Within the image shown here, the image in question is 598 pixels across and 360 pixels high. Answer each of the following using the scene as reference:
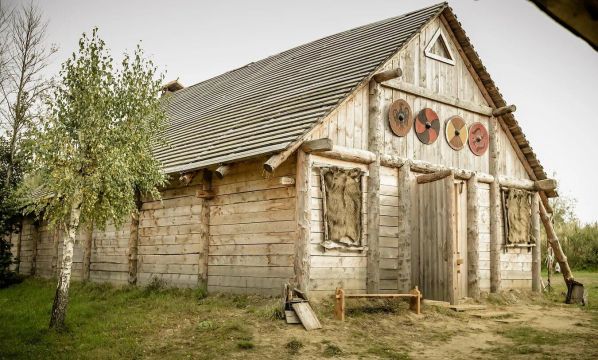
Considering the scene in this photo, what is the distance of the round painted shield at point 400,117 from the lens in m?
11.5

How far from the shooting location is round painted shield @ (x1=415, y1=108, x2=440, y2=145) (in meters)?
12.2

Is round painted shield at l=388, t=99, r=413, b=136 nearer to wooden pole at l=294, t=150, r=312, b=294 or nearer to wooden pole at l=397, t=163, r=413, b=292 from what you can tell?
wooden pole at l=397, t=163, r=413, b=292

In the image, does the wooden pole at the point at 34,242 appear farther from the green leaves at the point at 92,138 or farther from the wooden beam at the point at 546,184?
the wooden beam at the point at 546,184

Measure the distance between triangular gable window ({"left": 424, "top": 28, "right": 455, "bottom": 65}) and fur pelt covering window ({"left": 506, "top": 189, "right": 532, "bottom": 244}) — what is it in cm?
410

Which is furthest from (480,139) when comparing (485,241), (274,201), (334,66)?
(274,201)

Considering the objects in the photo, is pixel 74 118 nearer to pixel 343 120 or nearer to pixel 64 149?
pixel 64 149

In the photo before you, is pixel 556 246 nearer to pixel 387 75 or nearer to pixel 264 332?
pixel 387 75

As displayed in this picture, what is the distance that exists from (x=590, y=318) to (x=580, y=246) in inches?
600

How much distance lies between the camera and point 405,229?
11281 millimetres

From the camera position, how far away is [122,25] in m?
50.8

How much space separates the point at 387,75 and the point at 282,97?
266 cm

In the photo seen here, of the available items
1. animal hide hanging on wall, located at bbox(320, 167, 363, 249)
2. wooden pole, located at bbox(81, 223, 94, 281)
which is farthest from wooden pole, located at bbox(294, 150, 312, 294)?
wooden pole, located at bbox(81, 223, 94, 281)

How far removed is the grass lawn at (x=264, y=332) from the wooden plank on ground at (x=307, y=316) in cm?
18

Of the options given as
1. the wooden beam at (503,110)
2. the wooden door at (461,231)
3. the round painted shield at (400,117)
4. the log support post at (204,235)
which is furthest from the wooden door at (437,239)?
the log support post at (204,235)
